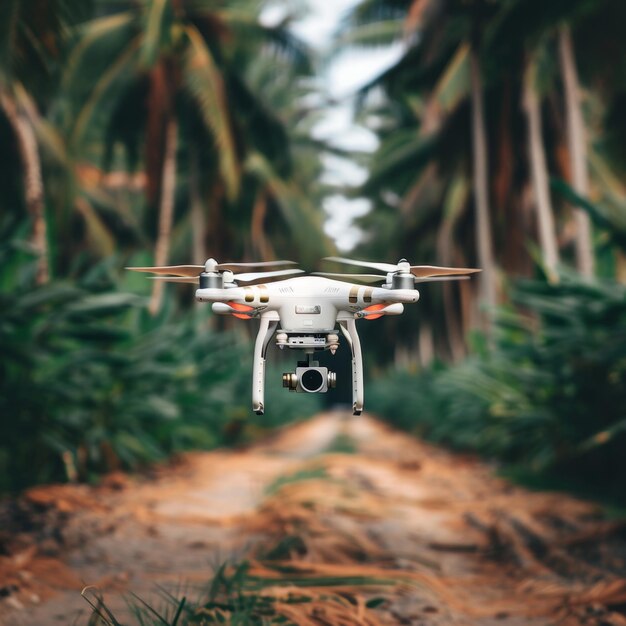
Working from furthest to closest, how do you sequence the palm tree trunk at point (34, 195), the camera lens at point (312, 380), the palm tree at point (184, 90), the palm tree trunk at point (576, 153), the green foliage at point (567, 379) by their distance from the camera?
1. the palm tree at point (184, 90)
2. the palm tree trunk at point (576, 153)
3. the palm tree trunk at point (34, 195)
4. the green foliage at point (567, 379)
5. the camera lens at point (312, 380)

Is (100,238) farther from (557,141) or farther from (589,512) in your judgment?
(589,512)

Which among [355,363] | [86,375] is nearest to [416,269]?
[355,363]

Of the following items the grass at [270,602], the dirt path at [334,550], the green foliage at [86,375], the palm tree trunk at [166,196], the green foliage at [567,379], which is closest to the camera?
the grass at [270,602]

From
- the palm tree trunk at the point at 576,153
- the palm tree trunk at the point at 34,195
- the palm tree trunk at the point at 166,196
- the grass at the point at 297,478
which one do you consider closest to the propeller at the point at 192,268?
the palm tree trunk at the point at 34,195

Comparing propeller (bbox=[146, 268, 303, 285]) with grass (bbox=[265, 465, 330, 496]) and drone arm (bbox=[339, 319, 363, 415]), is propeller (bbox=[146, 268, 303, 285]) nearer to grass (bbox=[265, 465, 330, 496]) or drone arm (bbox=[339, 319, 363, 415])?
drone arm (bbox=[339, 319, 363, 415])

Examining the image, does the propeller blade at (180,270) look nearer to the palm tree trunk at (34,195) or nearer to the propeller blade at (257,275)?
the propeller blade at (257,275)

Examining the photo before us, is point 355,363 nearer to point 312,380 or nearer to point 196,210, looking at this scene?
point 312,380
